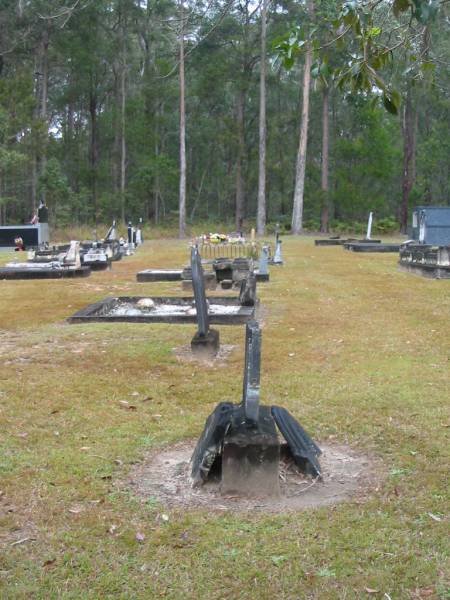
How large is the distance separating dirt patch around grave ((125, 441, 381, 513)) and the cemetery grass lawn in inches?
Answer: 3.5

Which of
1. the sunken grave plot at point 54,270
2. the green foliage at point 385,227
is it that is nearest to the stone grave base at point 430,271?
the sunken grave plot at point 54,270

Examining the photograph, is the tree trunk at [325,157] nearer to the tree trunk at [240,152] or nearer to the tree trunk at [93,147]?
the tree trunk at [240,152]

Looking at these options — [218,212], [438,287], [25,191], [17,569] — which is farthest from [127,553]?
[218,212]

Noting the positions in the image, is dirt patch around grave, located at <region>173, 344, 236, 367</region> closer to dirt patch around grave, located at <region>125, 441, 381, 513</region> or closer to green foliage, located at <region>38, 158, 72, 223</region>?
dirt patch around grave, located at <region>125, 441, 381, 513</region>

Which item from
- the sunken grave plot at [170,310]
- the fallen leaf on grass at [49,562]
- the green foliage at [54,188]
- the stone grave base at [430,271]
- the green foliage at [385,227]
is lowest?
the fallen leaf on grass at [49,562]

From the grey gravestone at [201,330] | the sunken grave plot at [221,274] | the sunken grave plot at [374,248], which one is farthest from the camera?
the sunken grave plot at [374,248]

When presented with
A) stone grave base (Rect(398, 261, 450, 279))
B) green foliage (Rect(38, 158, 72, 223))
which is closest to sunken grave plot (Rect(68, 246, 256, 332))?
stone grave base (Rect(398, 261, 450, 279))

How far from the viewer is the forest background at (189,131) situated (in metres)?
39.9

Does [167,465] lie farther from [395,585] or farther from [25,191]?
[25,191]

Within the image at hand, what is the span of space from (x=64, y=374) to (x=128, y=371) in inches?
24.5

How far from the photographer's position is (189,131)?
5225 cm

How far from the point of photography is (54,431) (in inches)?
205

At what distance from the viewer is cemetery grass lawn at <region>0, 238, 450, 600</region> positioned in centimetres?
322

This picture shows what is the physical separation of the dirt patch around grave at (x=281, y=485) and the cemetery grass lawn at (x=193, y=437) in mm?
90
